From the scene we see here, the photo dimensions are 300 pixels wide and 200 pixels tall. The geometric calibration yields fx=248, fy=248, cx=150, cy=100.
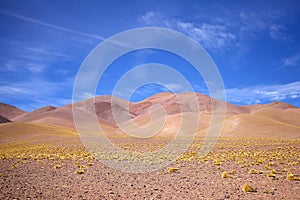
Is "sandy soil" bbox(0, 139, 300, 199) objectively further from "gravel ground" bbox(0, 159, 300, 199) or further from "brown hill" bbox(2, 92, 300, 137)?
"brown hill" bbox(2, 92, 300, 137)

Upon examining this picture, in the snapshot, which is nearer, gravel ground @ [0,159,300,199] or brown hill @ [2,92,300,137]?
gravel ground @ [0,159,300,199]

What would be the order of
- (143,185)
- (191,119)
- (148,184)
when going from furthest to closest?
(191,119) < (148,184) < (143,185)

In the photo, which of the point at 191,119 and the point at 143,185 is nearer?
the point at 143,185

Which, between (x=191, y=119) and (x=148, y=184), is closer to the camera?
(x=148, y=184)

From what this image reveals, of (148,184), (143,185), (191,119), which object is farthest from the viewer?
(191,119)

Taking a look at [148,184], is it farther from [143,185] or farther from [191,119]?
[191,119]

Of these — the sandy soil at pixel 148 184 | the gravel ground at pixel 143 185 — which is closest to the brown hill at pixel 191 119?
the sandy soil at pixel 148 184

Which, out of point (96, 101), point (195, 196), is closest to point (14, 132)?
point (195, 196)

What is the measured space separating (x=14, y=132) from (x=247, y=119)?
5707 centimetres

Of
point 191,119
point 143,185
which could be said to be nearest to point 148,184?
point 143,185

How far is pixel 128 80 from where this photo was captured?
19.8 meters

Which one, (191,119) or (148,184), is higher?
(191,119)

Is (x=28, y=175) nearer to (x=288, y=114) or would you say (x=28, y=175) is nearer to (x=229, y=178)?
(x=229, y=178)

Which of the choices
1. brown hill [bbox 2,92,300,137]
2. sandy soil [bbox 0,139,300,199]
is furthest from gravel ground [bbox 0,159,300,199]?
brown hill [bbox 2,92,300,137]
